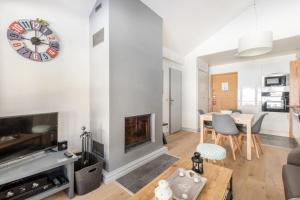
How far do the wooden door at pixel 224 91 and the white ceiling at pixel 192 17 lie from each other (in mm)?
1685

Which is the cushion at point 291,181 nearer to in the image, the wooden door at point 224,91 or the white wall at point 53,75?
the white wall at point 53,75

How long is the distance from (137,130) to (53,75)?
1551 millimetres

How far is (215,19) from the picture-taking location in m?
3.49

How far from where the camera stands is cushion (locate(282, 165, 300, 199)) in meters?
1.07

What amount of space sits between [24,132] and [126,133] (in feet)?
4.13

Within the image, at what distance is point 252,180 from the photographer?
1.92m

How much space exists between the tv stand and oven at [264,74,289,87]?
5.17 metres

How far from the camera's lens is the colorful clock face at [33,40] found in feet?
5.63

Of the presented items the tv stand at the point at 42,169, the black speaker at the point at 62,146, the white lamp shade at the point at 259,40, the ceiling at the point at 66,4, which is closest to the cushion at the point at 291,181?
the white lamp shade at the point at 259,40

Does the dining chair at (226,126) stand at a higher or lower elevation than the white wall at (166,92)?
lower

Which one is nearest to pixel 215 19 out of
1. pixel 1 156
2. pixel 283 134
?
pixel 283 134

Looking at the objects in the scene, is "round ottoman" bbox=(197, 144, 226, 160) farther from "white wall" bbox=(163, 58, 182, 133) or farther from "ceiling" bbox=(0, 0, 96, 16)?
"ceiling" bbox=(0, 0, 96, 16)

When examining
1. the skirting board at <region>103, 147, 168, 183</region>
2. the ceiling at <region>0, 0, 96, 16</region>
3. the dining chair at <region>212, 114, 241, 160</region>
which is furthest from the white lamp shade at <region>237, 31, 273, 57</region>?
the ceiling at <region>0, 0, 96, 16</region>

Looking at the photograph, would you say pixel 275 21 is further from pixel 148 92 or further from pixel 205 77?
pixel 148 92
